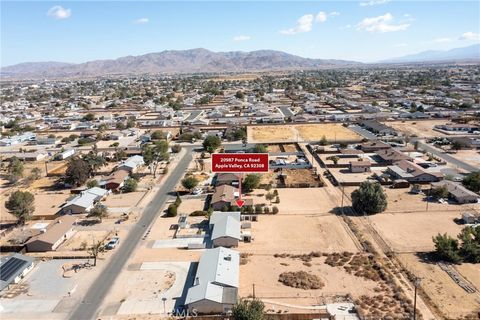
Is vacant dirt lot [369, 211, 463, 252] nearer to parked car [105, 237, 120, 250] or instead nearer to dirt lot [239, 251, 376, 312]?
dirt lot [239, 251, 376, 312]

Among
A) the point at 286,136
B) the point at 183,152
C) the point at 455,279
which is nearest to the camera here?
the point at 455,279

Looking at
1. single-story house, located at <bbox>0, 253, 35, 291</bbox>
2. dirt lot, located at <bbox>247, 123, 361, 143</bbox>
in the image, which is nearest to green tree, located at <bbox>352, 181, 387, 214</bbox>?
single-story house, located at <bbox>0, 253, 35, 291</bbox>

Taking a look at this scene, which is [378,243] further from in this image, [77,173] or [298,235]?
[77,173]

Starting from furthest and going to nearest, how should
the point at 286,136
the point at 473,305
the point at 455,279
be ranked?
the point at 286,136, the point at 455,279, the point at 473,305

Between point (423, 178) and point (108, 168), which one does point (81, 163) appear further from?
point (423, 178)

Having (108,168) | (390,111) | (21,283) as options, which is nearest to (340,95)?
(390,111)

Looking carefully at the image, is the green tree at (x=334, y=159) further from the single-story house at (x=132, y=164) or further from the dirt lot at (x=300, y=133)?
the single-story house at (x=132, y=164)

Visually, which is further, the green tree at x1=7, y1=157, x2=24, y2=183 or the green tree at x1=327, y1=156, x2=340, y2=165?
the green tree at x1=327, y1=156, x2=340, y2=165
